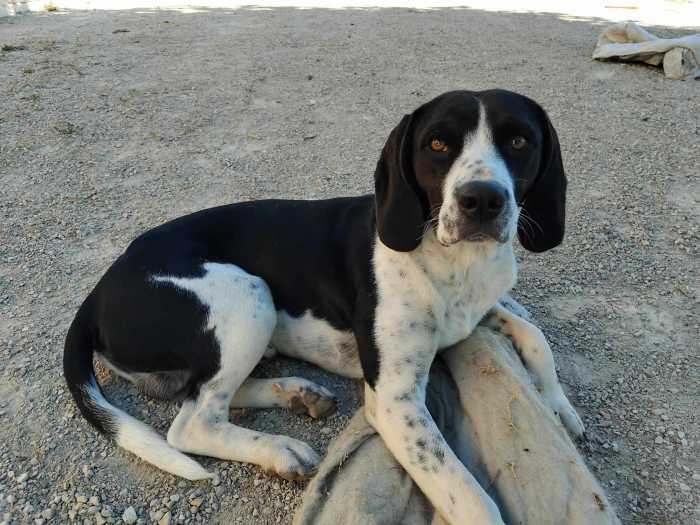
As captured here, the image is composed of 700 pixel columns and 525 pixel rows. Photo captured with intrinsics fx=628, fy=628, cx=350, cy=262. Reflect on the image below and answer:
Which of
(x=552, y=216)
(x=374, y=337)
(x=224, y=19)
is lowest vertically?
(x=224, y=19)

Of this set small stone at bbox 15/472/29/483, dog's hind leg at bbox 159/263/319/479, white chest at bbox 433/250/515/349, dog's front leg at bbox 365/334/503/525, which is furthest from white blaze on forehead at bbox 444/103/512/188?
small stone at bbox 15/472/29/483

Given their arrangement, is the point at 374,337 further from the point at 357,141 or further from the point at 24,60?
the point at 24,60

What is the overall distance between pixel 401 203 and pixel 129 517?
169cm

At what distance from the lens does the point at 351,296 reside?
294 centimetres

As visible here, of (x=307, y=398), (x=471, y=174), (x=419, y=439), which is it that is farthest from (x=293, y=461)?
(x=471, y=174)

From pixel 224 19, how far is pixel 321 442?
1041 cm

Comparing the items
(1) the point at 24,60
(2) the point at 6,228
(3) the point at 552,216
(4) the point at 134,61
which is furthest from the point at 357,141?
(1) the point at 24,60

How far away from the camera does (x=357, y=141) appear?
20.1 feet

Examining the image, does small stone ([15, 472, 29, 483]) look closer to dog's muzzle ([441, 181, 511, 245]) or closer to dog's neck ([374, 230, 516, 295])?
dog's neck ([374, 230, 516, 295])

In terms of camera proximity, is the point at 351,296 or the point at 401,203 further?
the point at 351,296

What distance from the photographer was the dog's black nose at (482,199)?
91.9 inches

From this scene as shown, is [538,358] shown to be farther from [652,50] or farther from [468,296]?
A: [652,50]

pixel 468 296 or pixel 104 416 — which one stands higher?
pixel 468 296

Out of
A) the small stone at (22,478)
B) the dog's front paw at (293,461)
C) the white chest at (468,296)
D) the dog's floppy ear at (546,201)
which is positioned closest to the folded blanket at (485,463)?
the dog's front paw at (293,461)
